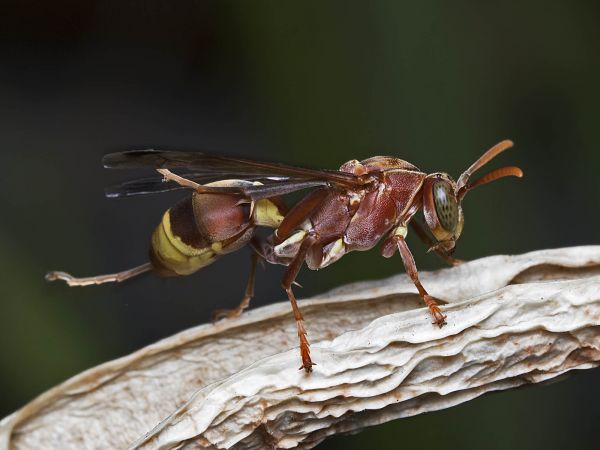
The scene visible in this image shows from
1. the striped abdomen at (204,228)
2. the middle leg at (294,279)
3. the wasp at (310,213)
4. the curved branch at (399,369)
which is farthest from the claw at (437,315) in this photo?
the striped abdomen at (204,228)

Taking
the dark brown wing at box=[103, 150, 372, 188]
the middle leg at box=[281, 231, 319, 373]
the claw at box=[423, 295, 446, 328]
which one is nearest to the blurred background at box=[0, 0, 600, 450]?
the middle leg at box=[281, 231, 319, 373]

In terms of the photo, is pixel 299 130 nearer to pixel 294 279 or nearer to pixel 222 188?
pixel 222 188

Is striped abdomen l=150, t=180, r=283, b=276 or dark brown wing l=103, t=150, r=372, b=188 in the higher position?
dark brown wing l=103, t=150, r=372, b=188

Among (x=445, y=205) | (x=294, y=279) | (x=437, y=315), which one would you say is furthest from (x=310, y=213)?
(x=437, y=315)

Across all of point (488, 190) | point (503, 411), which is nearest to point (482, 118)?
point (488, 190)

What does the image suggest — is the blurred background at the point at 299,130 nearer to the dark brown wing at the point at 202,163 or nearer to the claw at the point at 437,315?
the dark brown wing at the point at 202,163

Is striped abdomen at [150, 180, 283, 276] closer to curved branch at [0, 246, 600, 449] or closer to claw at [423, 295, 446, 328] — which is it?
curved branch at [0, 246, 600, 449]

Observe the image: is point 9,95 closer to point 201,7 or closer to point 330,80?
point 201,7
